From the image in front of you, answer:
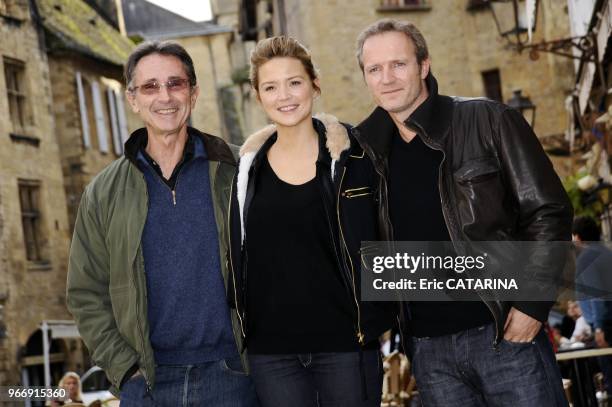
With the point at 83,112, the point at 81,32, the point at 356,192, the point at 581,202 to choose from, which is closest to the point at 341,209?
the point at 356,192

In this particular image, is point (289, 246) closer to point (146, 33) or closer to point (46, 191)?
point (46, 191)

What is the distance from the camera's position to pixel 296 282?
4.37m

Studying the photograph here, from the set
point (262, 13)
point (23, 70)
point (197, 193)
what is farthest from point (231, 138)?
point (197, 193)

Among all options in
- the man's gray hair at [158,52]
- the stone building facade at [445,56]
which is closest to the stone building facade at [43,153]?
the stone building facade at [445,56]

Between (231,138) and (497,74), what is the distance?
25.1 meters

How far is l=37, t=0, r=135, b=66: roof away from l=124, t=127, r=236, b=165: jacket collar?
2444cm

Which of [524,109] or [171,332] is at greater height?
[524,109]

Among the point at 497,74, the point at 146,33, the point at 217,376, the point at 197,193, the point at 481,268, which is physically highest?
the point at 146,33

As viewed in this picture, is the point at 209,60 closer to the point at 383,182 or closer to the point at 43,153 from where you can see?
the point at 43,153

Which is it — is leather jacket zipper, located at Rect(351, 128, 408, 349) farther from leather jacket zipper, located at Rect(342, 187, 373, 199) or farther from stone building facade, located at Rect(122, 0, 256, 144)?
stone building facade, located at Rect(122, 0, 256, 144)

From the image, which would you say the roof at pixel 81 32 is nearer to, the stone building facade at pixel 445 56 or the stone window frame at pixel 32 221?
the stone window frame at pixel 32 221

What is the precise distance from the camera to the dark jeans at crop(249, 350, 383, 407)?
4355 millimetres

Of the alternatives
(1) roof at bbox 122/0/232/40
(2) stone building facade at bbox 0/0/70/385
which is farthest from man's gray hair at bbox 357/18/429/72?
(1) roof at bbox 122/0/232/40

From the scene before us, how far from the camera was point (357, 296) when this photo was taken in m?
4.37
